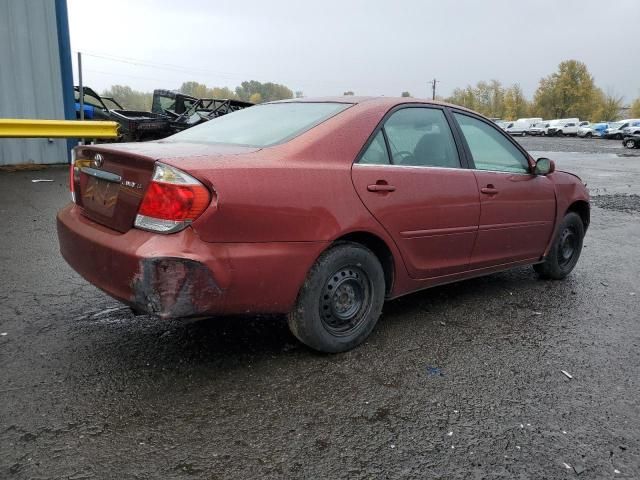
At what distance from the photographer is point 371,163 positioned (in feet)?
10.8

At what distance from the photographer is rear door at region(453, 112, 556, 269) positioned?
400 cm

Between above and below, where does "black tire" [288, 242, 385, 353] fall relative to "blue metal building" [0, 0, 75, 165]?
below

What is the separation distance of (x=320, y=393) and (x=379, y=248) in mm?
1045

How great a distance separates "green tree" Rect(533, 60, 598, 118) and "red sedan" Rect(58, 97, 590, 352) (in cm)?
8271

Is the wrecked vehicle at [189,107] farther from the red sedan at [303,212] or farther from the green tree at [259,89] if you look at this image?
the green tree at [259,89]

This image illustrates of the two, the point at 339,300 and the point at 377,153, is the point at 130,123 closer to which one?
the point at 377,153

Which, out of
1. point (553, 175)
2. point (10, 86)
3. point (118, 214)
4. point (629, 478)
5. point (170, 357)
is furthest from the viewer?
point (10, 86)

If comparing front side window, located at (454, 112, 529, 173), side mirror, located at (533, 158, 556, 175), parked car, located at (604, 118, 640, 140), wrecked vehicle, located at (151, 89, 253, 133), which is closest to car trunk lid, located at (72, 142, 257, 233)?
front side window, located at (454, 112, 529, 173)

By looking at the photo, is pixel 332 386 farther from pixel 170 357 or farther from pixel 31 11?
pixel 31 11

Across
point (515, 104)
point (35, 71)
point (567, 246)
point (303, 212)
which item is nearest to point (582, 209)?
point (567, 246)

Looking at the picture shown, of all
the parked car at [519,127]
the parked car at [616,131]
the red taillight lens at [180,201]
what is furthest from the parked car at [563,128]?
the red taillight lens at [180,201]

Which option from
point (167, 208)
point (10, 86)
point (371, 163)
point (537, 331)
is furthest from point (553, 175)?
point (10, 86)

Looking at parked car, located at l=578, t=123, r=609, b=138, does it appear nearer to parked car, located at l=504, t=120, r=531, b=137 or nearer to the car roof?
parked car, located at l=504, t=120, r=531, b=137

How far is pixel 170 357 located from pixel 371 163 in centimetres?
167
